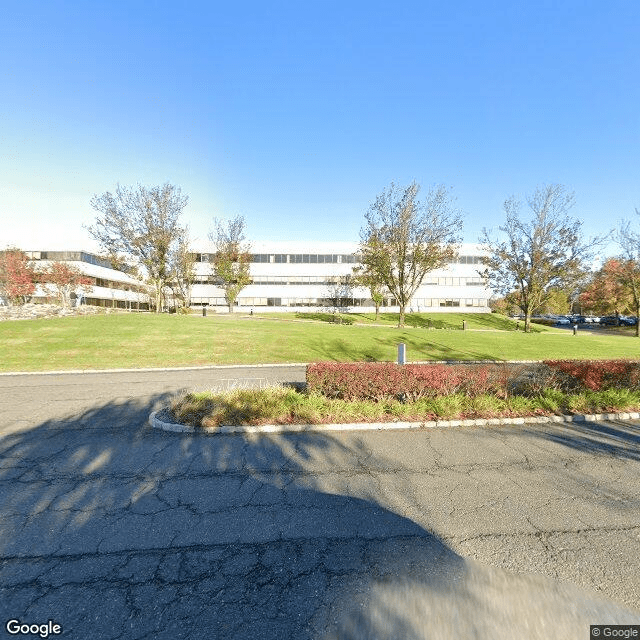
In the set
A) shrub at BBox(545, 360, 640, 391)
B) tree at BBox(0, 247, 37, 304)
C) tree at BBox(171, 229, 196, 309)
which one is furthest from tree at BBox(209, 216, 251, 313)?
shrub at BBox(545, 360, 640, 391)

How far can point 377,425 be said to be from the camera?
6.19m

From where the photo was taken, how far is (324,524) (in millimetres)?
3381

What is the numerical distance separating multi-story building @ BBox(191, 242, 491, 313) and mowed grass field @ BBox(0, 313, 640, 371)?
27051 millimetres

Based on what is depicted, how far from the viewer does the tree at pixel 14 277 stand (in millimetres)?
31594

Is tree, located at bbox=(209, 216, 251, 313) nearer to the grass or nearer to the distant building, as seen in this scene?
the distant building

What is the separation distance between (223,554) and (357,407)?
415 cm

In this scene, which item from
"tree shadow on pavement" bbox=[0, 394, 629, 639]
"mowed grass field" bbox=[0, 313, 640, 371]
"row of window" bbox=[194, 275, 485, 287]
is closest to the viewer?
"tree shadow on pavement" bbox=[0, 394, 629, 639]

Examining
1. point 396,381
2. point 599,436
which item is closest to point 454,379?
point 396,381

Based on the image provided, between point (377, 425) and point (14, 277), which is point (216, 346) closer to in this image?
point (377, 425)

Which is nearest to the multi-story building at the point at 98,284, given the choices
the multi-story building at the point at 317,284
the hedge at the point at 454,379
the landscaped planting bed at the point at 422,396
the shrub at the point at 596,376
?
the multi-story building at the point at 317,284

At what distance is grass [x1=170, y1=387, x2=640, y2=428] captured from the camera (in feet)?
20.6

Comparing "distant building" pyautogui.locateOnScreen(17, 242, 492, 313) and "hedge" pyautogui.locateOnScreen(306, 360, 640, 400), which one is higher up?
"distant building" pyautogui.locateOnScreen(17, 242, 492, 313)

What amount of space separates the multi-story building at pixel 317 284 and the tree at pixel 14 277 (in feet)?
65.4

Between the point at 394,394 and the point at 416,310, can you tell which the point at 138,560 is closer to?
the point at 394,394
